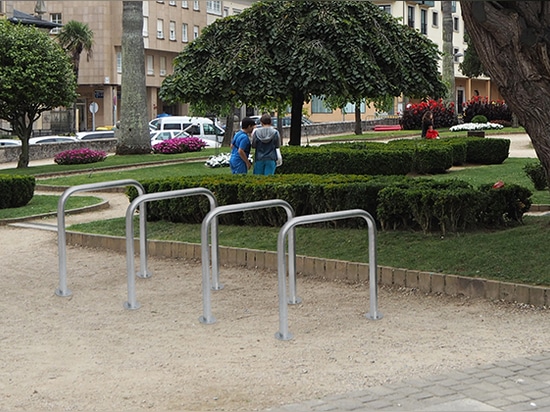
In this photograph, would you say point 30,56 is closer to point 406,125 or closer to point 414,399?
point 406,125

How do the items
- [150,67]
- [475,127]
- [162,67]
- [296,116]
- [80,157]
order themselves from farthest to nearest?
[162,67]
[150,67]
[475,127]
[80,157]
[296,116]

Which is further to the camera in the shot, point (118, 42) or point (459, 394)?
point (118, 42)

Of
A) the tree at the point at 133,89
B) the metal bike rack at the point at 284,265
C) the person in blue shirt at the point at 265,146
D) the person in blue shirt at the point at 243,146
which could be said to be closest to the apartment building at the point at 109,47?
the tree at the point at 133,89

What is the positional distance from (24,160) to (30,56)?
3231 mm

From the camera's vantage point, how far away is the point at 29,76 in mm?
28656

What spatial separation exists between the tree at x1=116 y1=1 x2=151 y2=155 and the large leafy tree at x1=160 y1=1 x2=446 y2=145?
4.78m

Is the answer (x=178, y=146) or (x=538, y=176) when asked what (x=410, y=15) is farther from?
(x=538, y=176)

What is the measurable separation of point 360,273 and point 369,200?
1551 mm

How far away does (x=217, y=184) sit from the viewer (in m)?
13.0

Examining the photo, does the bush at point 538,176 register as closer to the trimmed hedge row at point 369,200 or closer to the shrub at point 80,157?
the trimmed hedge row at point 369,200

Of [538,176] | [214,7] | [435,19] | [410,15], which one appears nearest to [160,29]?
[214,7]

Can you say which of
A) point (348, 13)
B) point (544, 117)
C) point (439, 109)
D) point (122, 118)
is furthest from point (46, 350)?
point (439, 109)

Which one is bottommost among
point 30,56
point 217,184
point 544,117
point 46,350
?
point 46,350

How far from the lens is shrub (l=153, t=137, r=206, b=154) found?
3309cm
